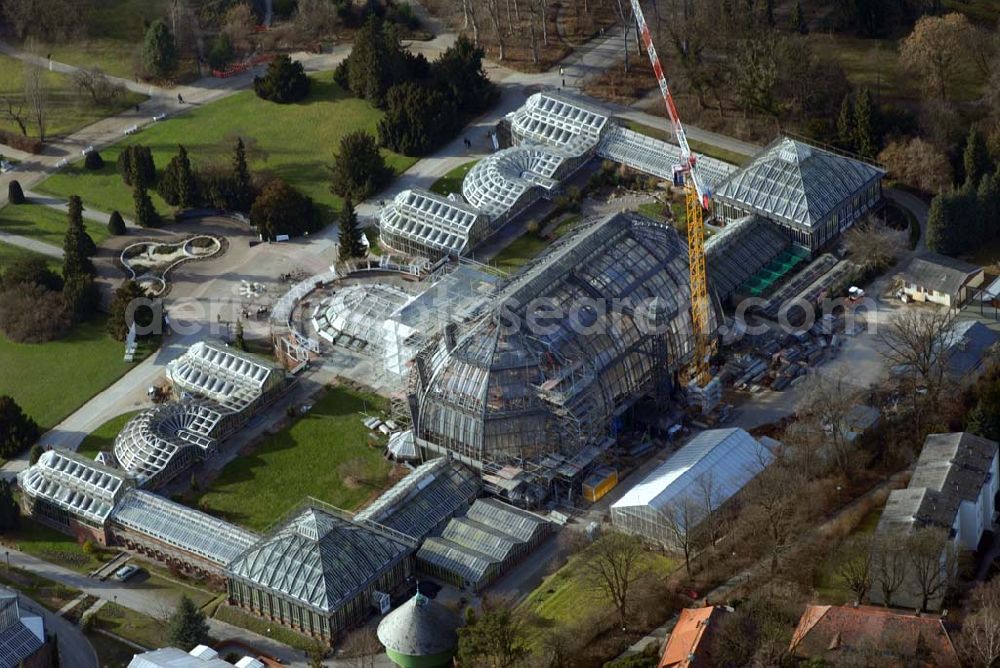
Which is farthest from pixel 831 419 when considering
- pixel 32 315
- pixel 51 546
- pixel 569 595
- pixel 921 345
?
pixel 32 315

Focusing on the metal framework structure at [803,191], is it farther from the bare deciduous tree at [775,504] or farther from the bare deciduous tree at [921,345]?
the bare deciduous tree at [775,504]

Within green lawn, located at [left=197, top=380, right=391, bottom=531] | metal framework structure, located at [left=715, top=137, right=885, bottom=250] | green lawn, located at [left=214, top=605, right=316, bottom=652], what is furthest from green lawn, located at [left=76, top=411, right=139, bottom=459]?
metal framework structure, located at [left=715, top=137, right=885, bottom=250]

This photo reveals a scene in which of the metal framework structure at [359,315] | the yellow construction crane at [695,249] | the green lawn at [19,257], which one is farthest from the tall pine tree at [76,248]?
the yellow construction crane at [695,249]

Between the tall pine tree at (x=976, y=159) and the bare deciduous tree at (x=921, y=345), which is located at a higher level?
the tall pine tree at (x=976, y=159)

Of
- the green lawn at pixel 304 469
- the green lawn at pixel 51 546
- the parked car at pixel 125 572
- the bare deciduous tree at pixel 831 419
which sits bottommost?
the green lawn at pixel 51 546

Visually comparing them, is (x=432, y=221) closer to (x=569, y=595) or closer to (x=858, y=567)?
(x=569, y=595)

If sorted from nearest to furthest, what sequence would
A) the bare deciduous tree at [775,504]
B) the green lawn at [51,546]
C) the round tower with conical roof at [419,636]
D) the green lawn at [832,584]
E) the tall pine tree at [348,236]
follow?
the round tower with conical roof at [419,636] < the green lawn at [832,584] < the bare deciduous tree at [775,504] < the green lawn at [51,546] < the tall pine tree at [348,236]

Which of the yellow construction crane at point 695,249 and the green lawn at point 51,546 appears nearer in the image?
the green lawn at point 51,546

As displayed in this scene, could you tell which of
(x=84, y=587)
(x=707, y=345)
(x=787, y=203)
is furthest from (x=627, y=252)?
(x=84, y=587)
